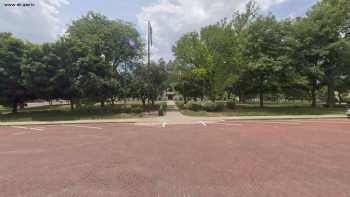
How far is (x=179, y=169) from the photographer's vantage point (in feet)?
17.8

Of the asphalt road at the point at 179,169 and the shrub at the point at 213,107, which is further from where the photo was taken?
the shrub at the point at 213,107

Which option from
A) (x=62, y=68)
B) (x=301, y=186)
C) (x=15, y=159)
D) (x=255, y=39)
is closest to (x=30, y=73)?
(x=62, y=68)

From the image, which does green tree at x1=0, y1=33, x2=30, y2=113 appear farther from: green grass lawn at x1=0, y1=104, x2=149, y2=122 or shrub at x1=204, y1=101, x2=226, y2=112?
shrub at x1=204, y1=101, x2=226, y2=112

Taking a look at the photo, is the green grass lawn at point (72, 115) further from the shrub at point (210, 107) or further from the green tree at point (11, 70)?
the shrub at point (210, 107)

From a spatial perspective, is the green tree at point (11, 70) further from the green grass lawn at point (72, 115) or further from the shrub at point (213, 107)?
the shrub at point (213, 107)

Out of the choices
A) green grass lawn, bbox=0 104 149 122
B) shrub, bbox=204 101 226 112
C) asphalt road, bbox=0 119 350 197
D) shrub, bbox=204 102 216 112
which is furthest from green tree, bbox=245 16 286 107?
asphalt road, bbox=0 119 350 197

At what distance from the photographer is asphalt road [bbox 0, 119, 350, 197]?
4199mm

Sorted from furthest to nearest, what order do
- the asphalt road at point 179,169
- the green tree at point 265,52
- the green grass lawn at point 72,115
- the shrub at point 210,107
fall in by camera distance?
1. the green tree at point 265,52
2. the shrub at point 210,107
3. the green grass lawn at point 72,115
4. the asphalt road at point 179,169

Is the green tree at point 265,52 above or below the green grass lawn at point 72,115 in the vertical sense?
above

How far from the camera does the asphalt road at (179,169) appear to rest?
4199mm

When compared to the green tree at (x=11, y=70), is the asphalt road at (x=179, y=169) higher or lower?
lower

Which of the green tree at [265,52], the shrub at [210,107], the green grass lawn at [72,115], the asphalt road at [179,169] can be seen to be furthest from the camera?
the green tree at [265,52]

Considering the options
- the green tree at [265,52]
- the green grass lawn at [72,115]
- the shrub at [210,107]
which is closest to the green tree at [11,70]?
the green grass lawn at [72,115]

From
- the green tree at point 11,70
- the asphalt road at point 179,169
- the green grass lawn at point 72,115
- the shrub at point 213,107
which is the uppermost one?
the green tree at point 11,70
